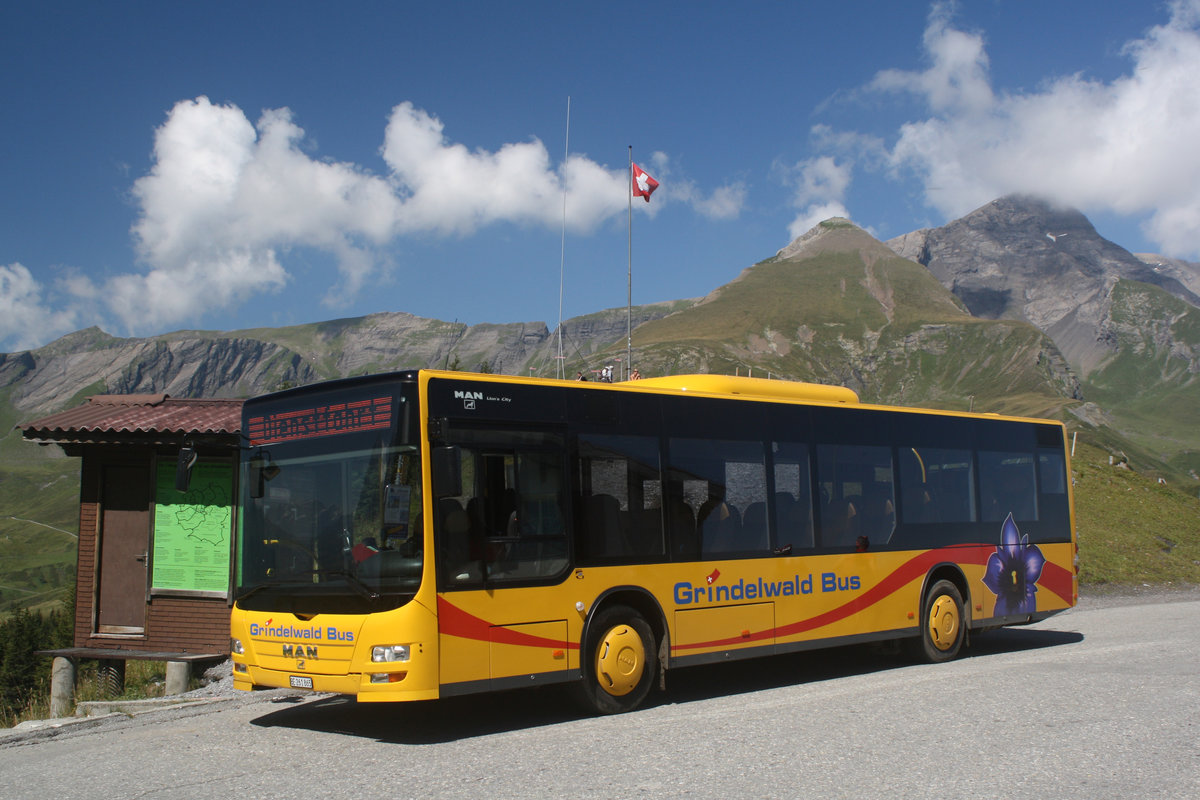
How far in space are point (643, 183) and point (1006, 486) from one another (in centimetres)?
1087

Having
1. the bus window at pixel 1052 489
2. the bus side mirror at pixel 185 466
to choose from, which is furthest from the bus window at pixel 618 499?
the bus window at pixel 1052 489

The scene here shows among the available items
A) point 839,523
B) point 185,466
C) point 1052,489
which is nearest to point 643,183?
point 1052,489

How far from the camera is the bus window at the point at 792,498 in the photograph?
10.4 meters

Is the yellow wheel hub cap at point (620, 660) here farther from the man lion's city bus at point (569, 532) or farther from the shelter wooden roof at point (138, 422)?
the shelter wooden roof at point (138, 422)

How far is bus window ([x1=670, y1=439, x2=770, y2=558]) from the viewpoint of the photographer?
31.3ft

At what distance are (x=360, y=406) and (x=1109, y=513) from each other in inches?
989

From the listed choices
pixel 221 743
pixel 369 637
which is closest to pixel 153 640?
pixel 221 743

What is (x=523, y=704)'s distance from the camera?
31.6ft

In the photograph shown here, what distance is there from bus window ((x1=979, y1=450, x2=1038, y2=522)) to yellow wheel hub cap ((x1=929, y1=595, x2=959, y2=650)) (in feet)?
4.02

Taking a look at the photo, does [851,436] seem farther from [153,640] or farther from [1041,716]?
[153,640]

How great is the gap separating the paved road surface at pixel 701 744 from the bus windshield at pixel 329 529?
113cm

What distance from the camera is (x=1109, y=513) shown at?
27453mm

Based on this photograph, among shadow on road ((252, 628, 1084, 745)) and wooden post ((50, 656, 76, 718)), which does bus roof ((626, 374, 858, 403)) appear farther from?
wooden post ((50, 656, 76, 718))

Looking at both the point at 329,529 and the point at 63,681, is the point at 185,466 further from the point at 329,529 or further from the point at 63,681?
the point at 63,681
